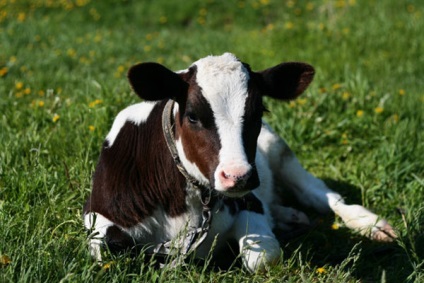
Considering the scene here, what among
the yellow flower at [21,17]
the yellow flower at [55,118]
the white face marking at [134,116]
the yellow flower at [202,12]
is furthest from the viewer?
the yellow flower at [202,12]

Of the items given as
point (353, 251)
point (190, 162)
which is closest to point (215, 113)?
point (190, 162)

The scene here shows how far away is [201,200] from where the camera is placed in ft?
11.8

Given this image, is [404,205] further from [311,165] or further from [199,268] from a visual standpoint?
[199,268]

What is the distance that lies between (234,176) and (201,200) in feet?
2.16

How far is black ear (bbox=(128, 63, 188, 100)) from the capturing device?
3.32 m

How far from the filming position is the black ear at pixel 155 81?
3.32 meters

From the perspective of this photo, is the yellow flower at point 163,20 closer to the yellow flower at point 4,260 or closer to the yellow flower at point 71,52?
the yellow flower at point 71,52

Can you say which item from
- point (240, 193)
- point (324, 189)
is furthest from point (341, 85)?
point (240, 193)

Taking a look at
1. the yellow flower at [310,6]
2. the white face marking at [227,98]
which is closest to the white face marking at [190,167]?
the white face marking at [227,98]

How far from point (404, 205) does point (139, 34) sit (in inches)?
259

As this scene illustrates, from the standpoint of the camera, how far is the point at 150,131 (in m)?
3.69

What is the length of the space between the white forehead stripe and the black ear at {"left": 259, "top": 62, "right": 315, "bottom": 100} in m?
0.22

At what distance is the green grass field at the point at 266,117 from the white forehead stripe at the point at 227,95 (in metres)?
0.69

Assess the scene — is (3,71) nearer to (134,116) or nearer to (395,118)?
(134,116)
